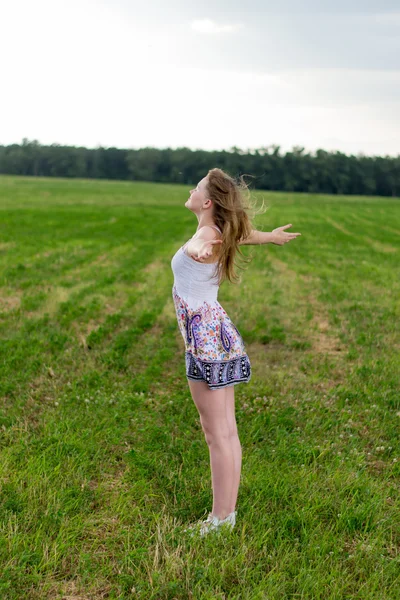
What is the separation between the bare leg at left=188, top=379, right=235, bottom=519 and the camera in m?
3.67

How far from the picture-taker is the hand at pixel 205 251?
327cm

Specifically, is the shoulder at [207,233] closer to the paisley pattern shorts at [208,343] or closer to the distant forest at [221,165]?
the paisley pattern shorts at [208,343]

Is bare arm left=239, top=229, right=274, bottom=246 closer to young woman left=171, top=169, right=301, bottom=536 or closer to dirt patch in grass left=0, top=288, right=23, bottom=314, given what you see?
young woman left=171, top=169, right=301, bottom=536

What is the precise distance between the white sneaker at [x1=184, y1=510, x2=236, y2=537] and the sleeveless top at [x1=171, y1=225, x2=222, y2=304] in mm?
1483

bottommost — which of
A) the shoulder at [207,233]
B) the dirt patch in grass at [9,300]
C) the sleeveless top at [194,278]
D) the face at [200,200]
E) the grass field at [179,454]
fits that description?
the grass field at [179,454]

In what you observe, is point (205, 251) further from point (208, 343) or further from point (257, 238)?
point (257, 238)

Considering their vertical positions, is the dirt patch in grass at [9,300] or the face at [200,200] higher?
the face at [200,200]

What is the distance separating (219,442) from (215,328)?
77 cm

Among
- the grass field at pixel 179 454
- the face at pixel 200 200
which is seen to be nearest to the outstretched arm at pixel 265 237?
the grass field at pixel 179 454

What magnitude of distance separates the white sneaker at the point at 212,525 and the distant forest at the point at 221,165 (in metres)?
101

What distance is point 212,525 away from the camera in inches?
145

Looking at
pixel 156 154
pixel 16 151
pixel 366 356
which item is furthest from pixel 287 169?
pixel 366 356

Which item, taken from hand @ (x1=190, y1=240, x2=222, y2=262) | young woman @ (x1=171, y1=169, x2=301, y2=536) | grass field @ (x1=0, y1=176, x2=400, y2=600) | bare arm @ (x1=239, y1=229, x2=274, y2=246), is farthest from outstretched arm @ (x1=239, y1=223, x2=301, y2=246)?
hand @ (x1=190, y1=240, x2=222, y2=262)

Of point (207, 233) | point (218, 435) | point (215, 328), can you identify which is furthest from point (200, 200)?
point (218, 435)
